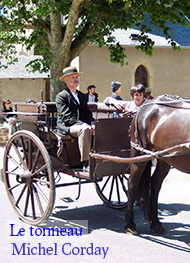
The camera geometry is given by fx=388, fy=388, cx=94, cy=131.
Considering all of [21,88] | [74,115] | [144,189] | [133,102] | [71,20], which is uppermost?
[71,20]

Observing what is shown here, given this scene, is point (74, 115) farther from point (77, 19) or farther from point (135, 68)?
point (135, 68)

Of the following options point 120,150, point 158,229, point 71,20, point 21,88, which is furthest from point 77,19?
point 21,88

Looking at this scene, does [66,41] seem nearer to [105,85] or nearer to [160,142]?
[105,85]

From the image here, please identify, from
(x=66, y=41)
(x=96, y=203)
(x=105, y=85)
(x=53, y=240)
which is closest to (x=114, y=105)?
(x=96, y=203)

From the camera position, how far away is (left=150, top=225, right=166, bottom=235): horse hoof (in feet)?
15.9

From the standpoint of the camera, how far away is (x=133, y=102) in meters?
5.85

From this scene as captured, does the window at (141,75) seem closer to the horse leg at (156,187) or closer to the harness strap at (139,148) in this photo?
the horse leg at (156,187)

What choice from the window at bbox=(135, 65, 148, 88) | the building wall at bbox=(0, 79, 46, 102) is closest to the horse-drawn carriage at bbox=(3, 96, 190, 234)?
the window at bbox=(135, 65, 148, 88)

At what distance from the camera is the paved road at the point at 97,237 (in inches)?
162

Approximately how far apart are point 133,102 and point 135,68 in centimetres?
1548

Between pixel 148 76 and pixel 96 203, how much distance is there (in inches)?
631

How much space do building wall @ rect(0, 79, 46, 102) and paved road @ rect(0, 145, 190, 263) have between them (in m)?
20.6

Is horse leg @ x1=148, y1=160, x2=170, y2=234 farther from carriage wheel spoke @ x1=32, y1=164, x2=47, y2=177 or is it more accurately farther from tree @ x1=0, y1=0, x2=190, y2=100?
tree @ x1=0, y1=0, x2=190, y2=100

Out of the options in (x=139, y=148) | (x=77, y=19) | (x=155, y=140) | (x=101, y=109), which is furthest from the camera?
(x=77, y=19)
